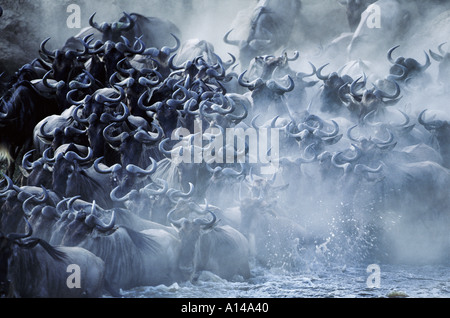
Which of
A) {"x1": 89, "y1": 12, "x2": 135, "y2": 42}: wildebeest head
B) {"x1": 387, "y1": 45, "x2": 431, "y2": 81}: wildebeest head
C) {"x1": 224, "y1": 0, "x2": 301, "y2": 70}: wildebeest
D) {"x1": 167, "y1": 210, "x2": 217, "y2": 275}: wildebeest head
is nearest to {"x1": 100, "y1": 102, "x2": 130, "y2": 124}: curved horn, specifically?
{"x1": 167, "y1": 210, "x2": 217, "y2": 275}: wildebeest head

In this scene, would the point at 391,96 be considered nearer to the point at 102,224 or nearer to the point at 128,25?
the point at 128,25

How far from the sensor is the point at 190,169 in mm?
11656

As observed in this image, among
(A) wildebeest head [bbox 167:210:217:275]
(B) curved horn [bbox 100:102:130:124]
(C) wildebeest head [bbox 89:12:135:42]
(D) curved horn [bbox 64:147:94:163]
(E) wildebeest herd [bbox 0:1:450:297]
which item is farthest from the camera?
(C) wildebeest head [bbox 89:12:135:42]

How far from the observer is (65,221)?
988 centimetres

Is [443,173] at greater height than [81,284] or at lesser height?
greater

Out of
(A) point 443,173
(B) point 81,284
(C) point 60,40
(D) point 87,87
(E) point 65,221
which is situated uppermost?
(C) point 60,40

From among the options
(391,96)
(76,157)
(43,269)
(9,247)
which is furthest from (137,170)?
(391,96)

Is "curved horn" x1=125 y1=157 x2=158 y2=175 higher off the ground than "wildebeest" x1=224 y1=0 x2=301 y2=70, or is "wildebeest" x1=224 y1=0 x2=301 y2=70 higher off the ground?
"wildebeest" x1=224 y1=0 x2=301 y2=70

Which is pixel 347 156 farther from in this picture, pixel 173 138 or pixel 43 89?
pixel 43 89

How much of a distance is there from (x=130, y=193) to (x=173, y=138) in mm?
2066

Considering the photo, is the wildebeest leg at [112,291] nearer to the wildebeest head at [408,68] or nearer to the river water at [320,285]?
the river water at [320,285]

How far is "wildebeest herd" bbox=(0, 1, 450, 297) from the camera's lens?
394 inches

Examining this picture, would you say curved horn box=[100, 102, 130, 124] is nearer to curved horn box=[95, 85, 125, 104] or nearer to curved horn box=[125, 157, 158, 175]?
curved horn box=[95, 85, 125, 104]

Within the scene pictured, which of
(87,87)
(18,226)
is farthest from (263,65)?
(18,226)
